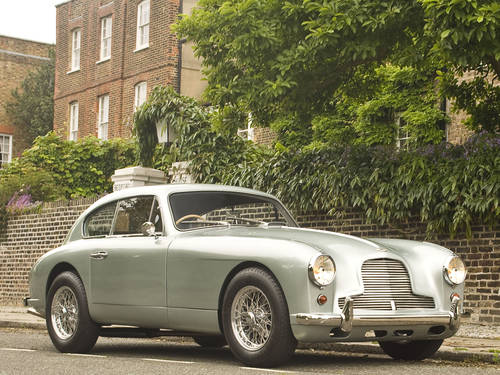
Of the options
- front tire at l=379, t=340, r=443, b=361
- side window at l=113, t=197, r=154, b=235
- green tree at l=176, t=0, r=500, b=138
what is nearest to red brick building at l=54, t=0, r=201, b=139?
green tree at l=176, t=0, r=500, b=138

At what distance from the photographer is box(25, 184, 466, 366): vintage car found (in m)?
6.82

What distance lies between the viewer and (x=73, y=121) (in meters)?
34.8

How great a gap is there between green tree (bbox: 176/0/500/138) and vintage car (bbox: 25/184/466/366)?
3035 millimetres

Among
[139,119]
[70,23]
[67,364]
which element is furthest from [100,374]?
[70,23]

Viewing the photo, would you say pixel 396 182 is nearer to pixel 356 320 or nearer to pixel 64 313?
pixel 64 313

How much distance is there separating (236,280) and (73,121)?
94.1 ft

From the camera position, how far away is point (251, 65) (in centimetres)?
1248

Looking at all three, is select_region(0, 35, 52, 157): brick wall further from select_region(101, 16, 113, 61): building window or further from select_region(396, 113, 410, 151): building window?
select_region(396, 113, 410, 151): building window

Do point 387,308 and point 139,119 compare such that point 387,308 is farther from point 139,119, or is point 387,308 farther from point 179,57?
point 179,57

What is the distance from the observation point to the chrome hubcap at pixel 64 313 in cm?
897

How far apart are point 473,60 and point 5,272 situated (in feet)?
44.9

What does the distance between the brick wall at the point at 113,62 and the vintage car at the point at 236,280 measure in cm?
2014

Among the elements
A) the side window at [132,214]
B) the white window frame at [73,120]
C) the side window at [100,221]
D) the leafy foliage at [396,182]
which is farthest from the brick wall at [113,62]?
the side window at [132,214]

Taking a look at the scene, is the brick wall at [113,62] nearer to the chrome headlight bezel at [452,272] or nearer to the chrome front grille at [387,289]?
the chrome headlight bezel at [452,272]
